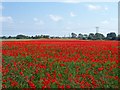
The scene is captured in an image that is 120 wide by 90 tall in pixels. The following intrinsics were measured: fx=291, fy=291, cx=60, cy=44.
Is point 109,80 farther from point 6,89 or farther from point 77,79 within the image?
point 6,89

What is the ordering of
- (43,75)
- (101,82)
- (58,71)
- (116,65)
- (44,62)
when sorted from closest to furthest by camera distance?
(101,82), (43,75), (58,71), (116,65), (44,62)

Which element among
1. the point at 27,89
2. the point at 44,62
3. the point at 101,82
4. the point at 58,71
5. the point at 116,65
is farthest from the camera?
the point at 44,62

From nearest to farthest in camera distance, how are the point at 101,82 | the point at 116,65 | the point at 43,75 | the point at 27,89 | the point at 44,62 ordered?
1. the point at 27,89
2. the point at 101,82
3. the point at 43,75
4. the point at 116,65
5. the point at 44,62

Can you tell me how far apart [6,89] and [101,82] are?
3293mm

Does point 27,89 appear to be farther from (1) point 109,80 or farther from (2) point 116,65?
(2) point 116,65

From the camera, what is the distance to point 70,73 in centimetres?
1141

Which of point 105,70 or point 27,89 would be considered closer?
point 27,89

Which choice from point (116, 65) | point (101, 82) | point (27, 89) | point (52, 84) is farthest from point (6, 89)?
point (116, 65)

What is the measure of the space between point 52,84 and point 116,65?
4966 mm

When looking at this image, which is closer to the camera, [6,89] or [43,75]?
[6,89]

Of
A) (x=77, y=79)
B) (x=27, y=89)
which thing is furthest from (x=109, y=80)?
(x=27, y=89)

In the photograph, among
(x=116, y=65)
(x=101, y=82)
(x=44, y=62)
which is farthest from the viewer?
(x=44, y=62)

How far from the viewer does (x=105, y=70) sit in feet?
40.8

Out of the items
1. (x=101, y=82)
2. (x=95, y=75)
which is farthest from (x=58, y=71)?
(x=101, y=82)
